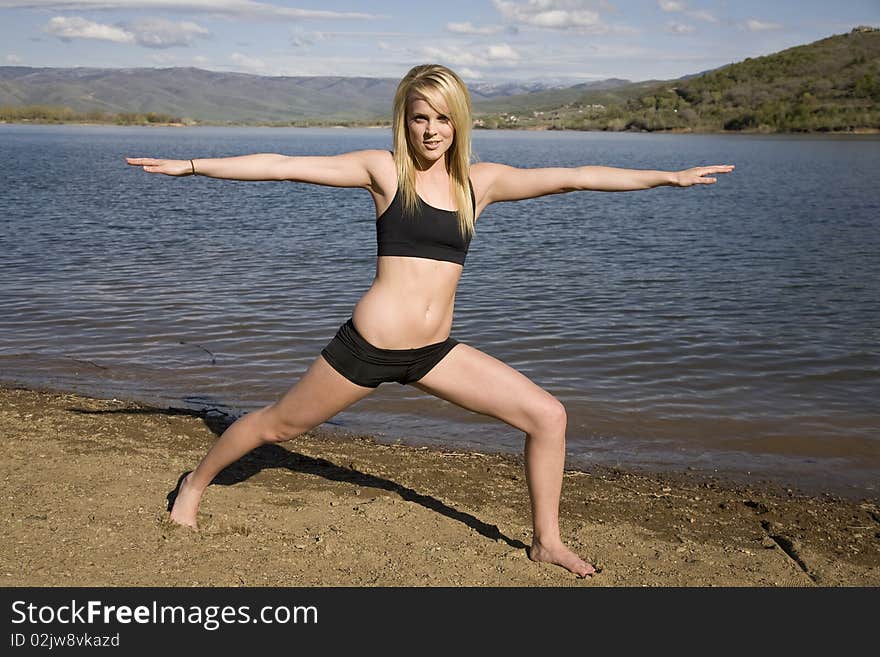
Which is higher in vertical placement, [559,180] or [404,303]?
[559,180]

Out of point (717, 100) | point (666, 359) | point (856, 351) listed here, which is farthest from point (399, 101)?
point (717, 100)

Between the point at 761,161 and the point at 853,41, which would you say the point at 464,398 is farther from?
the point at 853,41

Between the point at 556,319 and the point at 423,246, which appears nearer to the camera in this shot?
the point at 423,246

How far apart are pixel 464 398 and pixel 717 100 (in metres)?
146

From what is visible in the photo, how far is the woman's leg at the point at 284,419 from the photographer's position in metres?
4.53

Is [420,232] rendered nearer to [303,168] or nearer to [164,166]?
[303,168]

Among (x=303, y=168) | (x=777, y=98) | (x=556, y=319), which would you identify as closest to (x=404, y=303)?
(x=303, y=168)

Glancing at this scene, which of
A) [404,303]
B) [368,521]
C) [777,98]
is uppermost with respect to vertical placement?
[777,98]

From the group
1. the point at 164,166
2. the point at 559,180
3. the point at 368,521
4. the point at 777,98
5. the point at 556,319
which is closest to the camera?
the point at 164,166

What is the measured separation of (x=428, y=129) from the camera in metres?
4.28

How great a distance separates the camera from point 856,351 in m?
11.6

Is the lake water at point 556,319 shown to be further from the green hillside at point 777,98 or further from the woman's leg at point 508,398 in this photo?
the green hillside at point 777,98

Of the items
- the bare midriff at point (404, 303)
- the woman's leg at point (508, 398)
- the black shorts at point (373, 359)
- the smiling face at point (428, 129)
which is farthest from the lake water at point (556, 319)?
the smiling face at point (428, 129)

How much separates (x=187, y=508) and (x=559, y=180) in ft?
8.88
